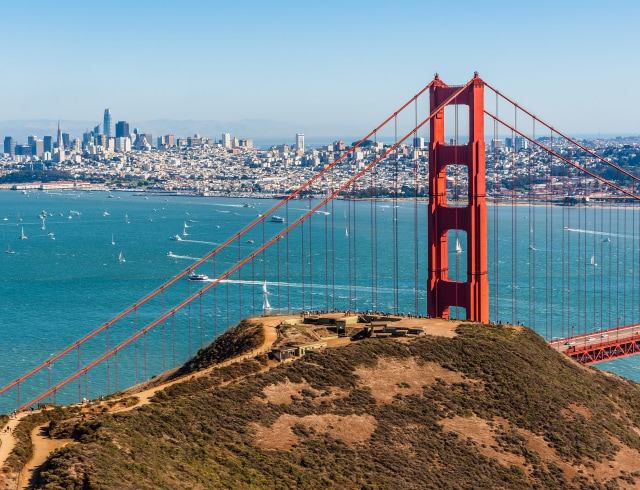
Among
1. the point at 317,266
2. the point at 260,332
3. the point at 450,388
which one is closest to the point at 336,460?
the point at 450,388

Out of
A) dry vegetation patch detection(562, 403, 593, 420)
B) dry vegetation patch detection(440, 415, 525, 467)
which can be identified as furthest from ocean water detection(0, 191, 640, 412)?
dry vegetation patch detection(440, 415, 525, 467)

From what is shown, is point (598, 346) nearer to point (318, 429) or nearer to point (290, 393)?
point (290, 393)

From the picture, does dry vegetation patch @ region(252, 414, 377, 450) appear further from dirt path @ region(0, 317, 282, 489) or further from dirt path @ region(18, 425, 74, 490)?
dirt path @ region(18, 425, 74, 490)

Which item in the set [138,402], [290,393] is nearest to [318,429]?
[290,393]

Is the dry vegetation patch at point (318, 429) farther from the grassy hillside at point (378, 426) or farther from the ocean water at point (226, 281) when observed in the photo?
the ocean water at point (226, 281)

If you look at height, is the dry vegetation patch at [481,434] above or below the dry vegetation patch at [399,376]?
below

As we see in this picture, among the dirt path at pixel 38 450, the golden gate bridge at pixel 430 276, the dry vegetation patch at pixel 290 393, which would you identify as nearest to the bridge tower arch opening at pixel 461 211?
the golden gate bridge at pixel 430 276
